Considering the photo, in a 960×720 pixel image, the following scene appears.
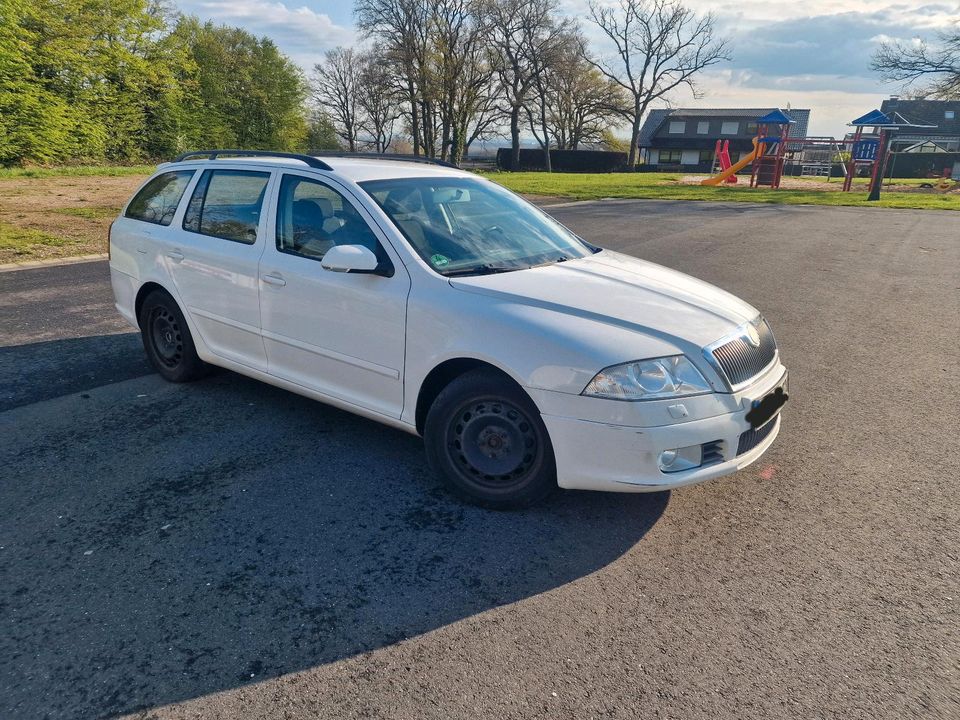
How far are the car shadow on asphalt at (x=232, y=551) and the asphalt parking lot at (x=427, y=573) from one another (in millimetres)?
13

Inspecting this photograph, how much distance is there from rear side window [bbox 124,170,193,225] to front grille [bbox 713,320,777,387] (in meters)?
4.03

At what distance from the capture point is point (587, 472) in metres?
3.15

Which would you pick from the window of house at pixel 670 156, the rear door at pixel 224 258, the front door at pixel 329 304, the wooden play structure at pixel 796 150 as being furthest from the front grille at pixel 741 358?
the window of house at pixel 670 156

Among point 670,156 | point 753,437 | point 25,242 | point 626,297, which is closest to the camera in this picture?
point 753,437

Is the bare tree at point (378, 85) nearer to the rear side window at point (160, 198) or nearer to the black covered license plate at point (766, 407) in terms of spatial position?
the rear side window at point (160, 198)

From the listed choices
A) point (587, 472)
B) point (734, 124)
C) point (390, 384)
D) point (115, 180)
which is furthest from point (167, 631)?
point (734, 124)

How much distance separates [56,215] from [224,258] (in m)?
12.2

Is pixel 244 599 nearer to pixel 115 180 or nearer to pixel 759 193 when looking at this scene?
pixel 115 180

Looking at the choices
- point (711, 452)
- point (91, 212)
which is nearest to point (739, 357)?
point (711, 452)

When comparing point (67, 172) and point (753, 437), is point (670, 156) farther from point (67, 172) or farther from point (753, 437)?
point (753, 437)

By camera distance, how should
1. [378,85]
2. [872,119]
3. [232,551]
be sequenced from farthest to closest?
[378,85]
[872,119]
[232,551]

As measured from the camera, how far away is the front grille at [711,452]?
10.3 ft

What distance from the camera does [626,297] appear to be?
3559 millimetres

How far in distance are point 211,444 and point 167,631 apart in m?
1.76
